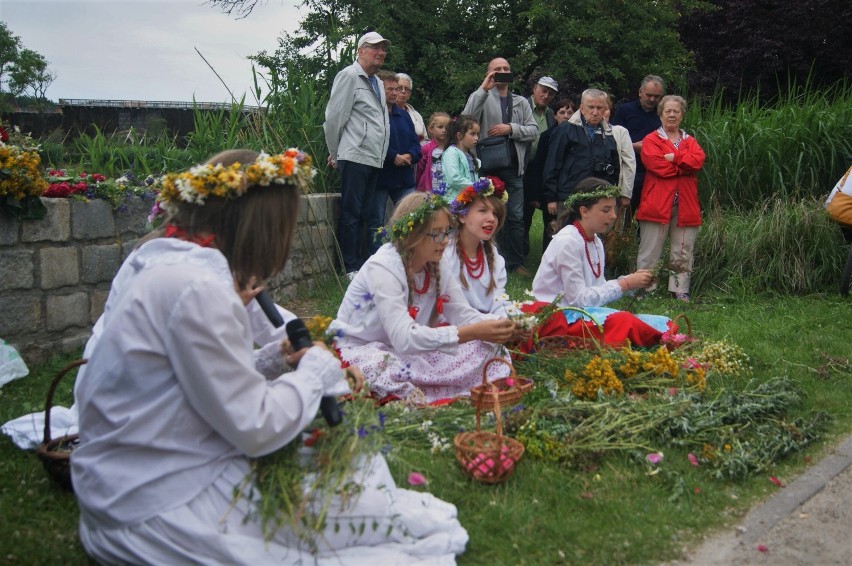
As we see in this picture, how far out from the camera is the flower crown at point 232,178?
9.10 ft

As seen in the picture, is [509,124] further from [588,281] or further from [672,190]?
[588,281]

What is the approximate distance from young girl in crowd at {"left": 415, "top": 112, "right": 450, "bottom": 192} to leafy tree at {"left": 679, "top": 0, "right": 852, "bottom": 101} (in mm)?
9629

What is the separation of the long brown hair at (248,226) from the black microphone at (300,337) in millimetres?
289

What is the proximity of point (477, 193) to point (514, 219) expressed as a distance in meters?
4.12

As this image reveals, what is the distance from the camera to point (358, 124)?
27.5 ft

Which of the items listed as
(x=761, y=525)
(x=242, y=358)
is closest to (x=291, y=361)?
(x=242, y=358)

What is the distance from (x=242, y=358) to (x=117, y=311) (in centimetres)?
42

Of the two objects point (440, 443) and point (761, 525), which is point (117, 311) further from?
point (761, 525)

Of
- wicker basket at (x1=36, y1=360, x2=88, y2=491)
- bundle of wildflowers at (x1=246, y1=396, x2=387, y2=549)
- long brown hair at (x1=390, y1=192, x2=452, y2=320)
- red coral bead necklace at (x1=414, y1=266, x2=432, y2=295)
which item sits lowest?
wicker basket at (x1=36, y1=360, x2=88, y2=491)

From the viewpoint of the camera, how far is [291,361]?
307 centimetres

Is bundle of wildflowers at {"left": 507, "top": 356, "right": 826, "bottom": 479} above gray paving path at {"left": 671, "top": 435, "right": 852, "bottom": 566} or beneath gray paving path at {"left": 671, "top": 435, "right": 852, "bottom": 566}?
above

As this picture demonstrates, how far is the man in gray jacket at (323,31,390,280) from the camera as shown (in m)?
8.35

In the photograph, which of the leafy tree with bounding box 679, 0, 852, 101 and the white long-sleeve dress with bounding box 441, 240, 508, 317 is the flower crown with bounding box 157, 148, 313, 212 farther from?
the leafy tree with bounding box 679, 0, 852, 101

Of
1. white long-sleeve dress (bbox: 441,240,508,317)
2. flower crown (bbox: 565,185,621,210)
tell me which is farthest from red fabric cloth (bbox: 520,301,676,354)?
flower crown (bbox: 565,185,621,210)
